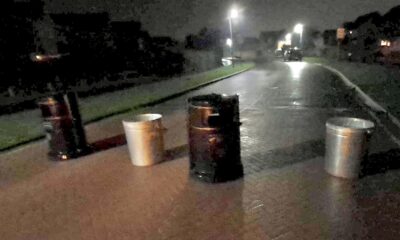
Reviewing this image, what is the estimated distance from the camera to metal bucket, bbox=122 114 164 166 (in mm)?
6633

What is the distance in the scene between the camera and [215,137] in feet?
18.5

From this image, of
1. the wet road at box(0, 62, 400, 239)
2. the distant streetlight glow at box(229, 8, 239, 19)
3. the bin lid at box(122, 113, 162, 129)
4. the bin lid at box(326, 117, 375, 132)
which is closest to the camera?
the wet road at box(0, 62, 400, 239)

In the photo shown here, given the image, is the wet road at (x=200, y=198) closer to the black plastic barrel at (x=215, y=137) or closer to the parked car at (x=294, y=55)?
the black plastic barrel at (x=215, y=137)

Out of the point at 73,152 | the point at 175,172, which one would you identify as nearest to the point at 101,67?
the point at 73,152

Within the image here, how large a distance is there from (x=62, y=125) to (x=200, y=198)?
12.5 feet

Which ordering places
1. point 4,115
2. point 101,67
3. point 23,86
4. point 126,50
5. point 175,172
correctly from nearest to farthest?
point 175,172 < point 4,115 < point 23,86 < point 101,67 < point 126,50

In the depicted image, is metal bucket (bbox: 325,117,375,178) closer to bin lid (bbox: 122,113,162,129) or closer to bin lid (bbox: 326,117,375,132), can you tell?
bin lid (bbox: 326,117,375,132)

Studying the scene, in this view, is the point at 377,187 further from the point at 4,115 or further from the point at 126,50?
the point at 126,50

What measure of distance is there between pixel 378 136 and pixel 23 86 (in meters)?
17.7

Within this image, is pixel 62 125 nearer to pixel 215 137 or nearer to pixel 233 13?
pixel 215 137

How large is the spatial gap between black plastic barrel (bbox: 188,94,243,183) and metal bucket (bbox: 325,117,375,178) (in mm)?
1566

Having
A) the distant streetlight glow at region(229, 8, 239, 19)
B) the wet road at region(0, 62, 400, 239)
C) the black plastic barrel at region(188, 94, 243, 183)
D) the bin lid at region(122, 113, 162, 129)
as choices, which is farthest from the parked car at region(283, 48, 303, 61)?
the black plastic barrel at region(188, 94, 243, 183)

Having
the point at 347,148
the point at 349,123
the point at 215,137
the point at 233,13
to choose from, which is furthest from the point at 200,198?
the point at 233,13

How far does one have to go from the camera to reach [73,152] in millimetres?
7645
